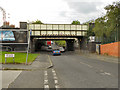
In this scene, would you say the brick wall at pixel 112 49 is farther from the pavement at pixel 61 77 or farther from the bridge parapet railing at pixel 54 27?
the pavement at pixel 61 77

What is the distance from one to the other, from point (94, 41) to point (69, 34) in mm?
7389

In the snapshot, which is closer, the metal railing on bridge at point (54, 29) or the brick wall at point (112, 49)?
the brick wall at point (112, 49)

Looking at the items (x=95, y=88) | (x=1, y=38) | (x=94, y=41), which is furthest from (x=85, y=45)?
(x=95, y=88)

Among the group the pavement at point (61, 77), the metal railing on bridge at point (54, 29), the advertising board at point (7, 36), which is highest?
the metal railing on bridge at point (54, 29)

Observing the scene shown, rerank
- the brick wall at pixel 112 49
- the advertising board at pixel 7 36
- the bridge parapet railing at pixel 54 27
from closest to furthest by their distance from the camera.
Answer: the brick wall at pixel 112 49 → the advertising board at pixel 7 36 → the bridge parapet railing at pixel 54 27

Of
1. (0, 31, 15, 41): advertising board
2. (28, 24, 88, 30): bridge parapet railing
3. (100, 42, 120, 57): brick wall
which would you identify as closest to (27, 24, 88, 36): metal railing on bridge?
(28, 24, 88, 30): bridge parapet railing

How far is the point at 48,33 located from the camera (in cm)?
3678

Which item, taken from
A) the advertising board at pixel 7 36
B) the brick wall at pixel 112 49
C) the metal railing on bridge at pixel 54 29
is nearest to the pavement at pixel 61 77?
the brick wall at pixel 112 49

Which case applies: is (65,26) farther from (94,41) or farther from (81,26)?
(94,41)

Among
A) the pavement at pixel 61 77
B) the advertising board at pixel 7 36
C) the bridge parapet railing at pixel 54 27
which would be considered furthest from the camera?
the bridge parapet railing at pixel 54 27

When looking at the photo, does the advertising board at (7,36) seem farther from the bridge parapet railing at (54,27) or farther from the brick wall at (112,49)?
the brick wall at (112,49)

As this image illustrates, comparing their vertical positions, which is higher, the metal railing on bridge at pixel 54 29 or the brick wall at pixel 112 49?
the metal railing on bridge at pixel 54 29

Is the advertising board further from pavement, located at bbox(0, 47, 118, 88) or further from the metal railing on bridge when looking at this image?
pavement, located at bbox(0, 47, 118, 88)

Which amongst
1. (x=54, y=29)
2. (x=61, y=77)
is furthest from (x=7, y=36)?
(x=61, y=77)
